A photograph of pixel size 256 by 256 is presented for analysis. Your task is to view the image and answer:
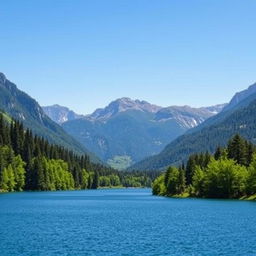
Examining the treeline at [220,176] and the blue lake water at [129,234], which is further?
the treeline at [220,176]

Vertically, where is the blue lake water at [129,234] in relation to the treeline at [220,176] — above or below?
below

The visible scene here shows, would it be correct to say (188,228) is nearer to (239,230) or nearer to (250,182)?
(239,230)

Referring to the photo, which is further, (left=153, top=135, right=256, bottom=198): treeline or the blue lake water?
(left=153, top=135, right=256, bottom=198): treeline

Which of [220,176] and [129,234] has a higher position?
[220,176]

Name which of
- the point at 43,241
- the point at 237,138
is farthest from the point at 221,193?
the point at 43,241

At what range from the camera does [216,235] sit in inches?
2643

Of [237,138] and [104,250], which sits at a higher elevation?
[237,138]

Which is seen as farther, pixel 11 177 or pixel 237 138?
pixel 11 177

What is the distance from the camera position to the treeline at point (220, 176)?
148 meters

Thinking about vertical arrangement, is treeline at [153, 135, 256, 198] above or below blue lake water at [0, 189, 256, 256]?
above

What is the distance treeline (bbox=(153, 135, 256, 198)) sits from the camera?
484ft

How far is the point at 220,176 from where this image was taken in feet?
498

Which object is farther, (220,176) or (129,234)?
(220,176)

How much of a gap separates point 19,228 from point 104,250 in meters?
22.5
